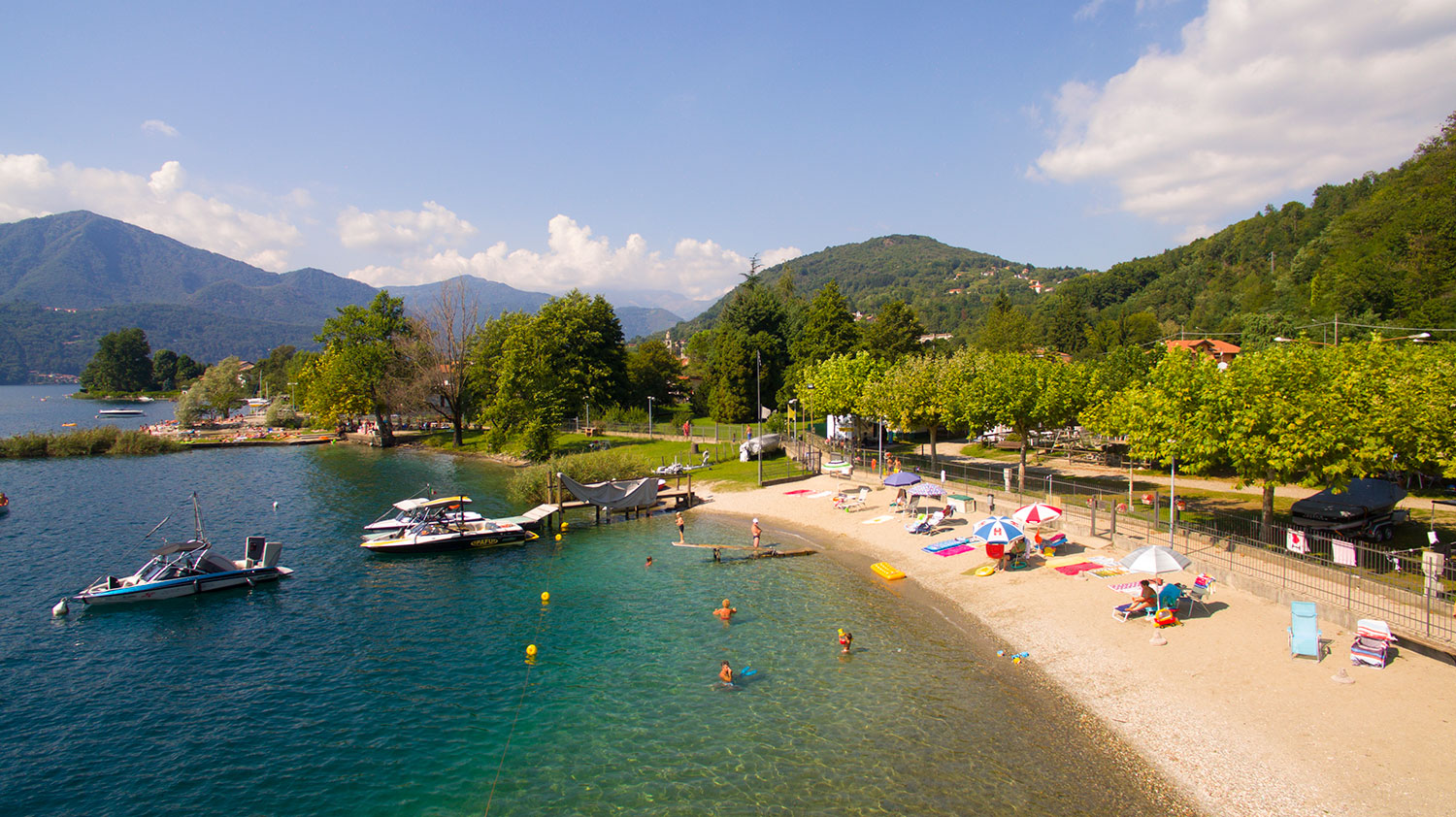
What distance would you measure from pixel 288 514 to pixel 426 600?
67.1 ft

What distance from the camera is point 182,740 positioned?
15.7 meters

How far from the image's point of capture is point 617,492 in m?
38.1

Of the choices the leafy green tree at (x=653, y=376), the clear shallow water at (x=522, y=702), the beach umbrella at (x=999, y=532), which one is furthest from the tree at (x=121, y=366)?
the beach umbrella at (x=999, y=532)

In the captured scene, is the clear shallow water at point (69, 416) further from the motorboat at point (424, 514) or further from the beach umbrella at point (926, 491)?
the beach umbrella at point (926, 491)

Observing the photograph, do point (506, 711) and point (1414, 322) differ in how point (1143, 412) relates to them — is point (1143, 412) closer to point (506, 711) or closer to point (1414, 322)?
point (506, 711)

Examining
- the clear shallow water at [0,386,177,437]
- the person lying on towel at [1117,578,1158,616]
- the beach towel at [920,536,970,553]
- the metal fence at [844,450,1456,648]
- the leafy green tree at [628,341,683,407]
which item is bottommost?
the beach towel at [920,536,970,553]

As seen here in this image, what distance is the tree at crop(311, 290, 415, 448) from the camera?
71.9m

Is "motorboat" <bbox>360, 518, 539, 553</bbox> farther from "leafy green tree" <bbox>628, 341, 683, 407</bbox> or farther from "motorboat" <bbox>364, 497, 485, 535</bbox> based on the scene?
"leafy green tree" <bbox>628, 341, 683, 407</bbox>

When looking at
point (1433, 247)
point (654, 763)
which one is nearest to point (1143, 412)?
point (654, 763)

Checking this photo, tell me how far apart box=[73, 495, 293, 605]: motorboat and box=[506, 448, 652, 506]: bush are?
15.9m

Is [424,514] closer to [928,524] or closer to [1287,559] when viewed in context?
[928,524]

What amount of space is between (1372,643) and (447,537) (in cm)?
3257

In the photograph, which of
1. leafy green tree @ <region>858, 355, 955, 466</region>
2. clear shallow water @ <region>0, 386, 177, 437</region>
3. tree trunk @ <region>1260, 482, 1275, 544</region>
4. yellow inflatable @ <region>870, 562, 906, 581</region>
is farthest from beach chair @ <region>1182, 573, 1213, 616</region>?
clear shallow water @ <region>0, 386, 177, 437</region>

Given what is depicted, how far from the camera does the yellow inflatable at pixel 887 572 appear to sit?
25.2 m
